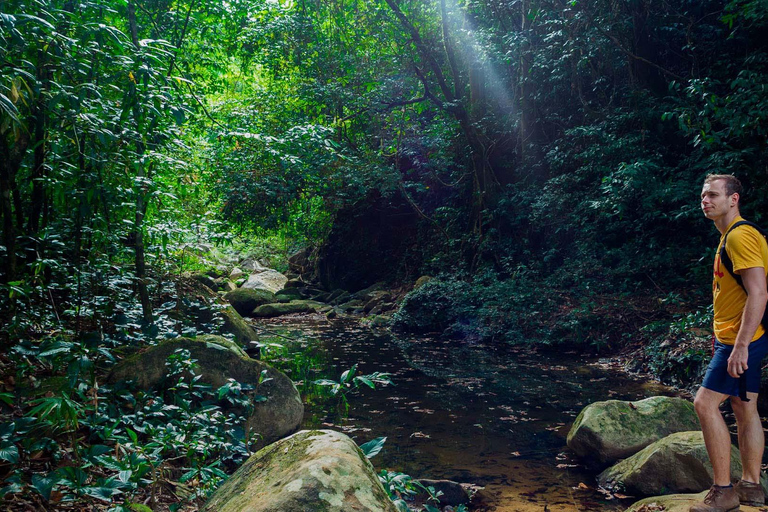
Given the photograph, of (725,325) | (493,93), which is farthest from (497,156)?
(725,325)

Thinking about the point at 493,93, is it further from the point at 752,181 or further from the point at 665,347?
the point at 665,347

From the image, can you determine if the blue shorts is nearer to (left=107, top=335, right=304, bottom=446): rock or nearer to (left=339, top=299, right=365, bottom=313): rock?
(left=107, top=335, right=304, bottom=446): rock

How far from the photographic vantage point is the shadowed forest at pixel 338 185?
10.4 feet

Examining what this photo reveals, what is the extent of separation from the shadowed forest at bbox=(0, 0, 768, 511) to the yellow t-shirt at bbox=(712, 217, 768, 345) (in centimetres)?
232

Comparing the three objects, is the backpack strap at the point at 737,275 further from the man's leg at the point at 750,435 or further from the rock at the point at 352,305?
the rock at the point at 352,305

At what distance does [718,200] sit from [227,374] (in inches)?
168

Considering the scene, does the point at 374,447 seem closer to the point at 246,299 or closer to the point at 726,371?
the point at 726,371

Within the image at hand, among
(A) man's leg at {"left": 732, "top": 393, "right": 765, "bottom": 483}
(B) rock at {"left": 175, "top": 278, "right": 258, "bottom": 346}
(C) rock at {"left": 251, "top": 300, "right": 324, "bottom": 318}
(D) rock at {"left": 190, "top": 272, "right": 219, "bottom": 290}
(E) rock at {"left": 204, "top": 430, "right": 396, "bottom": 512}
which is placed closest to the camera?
(E) rock at {"left": 204, "top": 430, "right": 396, "bottom": 512}

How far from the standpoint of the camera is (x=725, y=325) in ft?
10.3

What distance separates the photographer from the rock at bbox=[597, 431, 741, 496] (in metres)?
3.94

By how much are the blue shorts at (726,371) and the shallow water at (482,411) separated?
4.78 ft

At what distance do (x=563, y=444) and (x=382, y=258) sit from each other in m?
15.5

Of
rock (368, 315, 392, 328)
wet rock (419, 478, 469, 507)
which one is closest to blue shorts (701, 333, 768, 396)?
wet rock (419, 478, 469, 507)

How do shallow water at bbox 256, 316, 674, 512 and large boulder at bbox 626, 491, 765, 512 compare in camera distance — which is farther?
shallow water at bbox 256, 316, 674, 512
